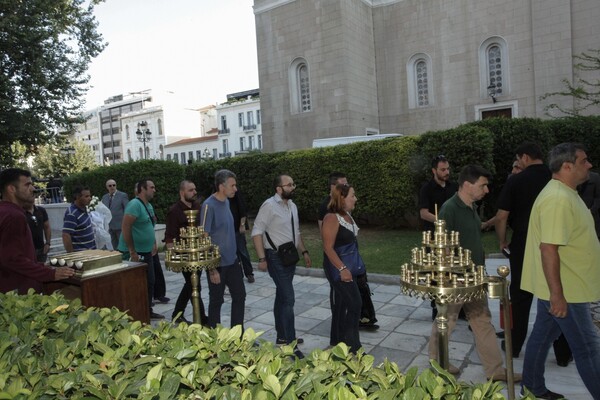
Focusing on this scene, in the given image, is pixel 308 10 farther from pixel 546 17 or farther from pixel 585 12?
pixel 585 12

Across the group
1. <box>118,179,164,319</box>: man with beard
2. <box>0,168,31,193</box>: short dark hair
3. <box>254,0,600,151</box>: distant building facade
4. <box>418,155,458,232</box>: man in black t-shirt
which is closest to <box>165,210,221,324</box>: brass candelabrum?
<box>0,168,31,193</box>: short dark hair

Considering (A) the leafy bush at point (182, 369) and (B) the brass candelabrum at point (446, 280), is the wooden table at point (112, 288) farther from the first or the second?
(B) the brass candelabrum at point (446, 280)

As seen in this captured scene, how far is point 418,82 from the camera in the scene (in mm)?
23875

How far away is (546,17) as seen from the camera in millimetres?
19797

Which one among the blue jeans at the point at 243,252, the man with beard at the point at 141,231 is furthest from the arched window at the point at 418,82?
the man with beard at the point at 141,231

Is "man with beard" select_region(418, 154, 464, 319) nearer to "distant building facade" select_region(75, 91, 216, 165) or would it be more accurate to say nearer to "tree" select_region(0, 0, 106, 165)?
"tree" select_region(0, 0, 106, 165)

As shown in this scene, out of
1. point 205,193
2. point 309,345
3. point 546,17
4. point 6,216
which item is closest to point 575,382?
point 309,345

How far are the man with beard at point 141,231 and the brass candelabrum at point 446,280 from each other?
4.35 metres

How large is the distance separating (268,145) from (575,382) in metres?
22.3

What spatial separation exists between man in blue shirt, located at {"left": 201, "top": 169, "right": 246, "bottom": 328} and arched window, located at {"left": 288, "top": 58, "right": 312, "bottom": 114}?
1941cm

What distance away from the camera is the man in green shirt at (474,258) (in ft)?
13.1

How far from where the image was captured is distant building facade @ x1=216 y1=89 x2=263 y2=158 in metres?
66.1

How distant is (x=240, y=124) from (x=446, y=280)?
219 feet

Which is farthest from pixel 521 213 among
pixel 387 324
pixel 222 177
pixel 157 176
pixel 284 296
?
pixel 157 176
